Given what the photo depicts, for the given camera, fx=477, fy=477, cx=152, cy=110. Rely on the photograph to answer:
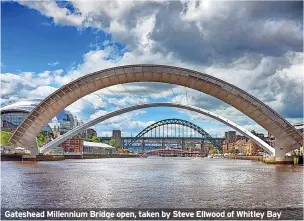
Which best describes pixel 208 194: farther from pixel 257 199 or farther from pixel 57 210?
pixel 57 210

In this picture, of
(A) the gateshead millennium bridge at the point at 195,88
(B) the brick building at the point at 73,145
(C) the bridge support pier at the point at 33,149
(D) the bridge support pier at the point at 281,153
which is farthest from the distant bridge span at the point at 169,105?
(B) the brick building at the point at 73,145

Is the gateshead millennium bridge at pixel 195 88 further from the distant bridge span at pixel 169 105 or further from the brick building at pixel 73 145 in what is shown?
the brick building at pixel 73 145

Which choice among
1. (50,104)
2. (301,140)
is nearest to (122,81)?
(50,104)

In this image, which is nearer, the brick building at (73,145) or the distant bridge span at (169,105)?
the distant bridge span at (169,105)

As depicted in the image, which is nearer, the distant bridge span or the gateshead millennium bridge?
the gateshead millennium bridge

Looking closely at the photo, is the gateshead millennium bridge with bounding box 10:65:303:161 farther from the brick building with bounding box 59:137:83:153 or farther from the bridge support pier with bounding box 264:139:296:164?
the brick building with bounding box 59:137:83:153

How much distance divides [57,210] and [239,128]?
77667 mm
